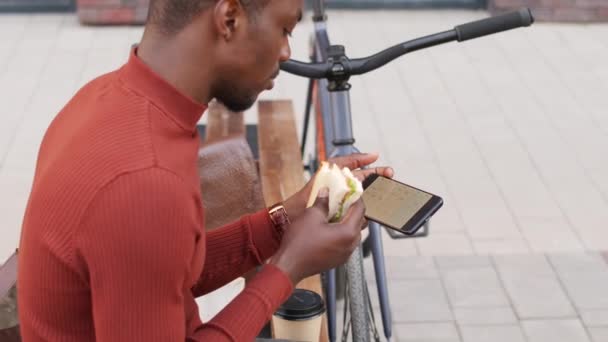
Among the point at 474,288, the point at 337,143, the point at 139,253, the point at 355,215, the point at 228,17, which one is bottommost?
the point at 474,288

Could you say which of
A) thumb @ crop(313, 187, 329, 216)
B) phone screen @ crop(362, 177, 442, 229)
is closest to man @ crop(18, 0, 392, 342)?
thumb @ crop(313, 187, 329, 216)

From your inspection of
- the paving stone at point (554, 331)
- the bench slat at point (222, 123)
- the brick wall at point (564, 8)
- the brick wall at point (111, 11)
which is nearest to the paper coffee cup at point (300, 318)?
the bench slat at point (222, 123)

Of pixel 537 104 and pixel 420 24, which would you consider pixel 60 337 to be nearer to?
pixel 537 104

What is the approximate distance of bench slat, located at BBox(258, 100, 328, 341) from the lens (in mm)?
3379

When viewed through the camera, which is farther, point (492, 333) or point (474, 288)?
point (474, 288)

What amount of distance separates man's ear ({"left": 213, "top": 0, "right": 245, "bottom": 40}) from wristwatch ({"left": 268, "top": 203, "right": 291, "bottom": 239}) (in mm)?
737

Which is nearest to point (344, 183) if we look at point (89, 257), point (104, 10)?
point (89, 257)

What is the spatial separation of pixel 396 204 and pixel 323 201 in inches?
19.1

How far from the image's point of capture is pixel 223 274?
2217 mm

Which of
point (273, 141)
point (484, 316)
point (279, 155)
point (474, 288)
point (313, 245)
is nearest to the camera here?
point (313, 245)

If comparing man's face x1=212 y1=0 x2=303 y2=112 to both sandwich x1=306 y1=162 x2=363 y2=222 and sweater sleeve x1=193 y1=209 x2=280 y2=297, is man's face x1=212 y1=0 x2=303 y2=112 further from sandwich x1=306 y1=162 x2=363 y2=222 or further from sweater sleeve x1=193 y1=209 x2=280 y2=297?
sweater sleeve x1=193 y1=209 x2=280 y2=297

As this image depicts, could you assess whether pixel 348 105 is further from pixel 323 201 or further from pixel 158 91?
pixel 158 91

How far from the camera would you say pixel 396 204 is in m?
2.36

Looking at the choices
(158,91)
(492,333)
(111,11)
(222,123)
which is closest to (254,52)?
(158,91)
